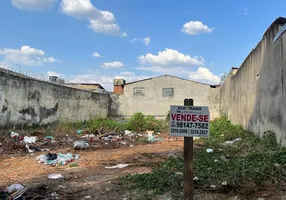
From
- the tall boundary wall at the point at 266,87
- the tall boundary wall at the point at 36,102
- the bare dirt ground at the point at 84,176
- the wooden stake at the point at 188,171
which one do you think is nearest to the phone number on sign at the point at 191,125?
the wooden stake at the point at 188,171

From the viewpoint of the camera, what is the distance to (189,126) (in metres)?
3.10

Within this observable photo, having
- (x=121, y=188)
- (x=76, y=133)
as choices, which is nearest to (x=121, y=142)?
(x=76, y=133)

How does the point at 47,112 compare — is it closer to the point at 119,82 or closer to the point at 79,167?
the point at 79,167

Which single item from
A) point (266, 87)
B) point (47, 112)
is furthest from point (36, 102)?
point (266, 87)

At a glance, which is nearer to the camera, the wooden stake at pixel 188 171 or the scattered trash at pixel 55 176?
the wooden stake at pixel 188 171

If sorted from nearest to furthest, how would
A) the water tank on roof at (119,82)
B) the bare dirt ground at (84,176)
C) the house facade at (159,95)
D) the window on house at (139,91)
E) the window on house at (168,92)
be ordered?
the bare dirt ground at (84,176) → the house facade at (159,95) → the window on house at (168,92) → the window on house at (139,91) → the water tank on roof at (119,82)

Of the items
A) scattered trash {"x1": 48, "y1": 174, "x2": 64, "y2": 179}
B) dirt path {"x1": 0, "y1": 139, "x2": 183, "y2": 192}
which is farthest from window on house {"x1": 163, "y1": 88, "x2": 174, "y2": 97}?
scattered trash {"x1": 48, "y1": 174, "x2": 64, "y2": 179}

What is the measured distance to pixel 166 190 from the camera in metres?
3.56

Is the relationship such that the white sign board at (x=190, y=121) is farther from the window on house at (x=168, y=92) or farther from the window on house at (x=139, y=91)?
the window on house at (x=139, y=91)

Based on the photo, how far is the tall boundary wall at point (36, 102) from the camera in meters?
9.24

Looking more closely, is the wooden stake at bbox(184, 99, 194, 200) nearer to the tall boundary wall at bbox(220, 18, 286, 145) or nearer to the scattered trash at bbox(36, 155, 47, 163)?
the tall boundary wall at bbox(220, 18, 286, 145)

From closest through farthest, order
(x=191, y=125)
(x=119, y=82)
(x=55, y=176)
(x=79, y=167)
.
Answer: (x=191, y=125) → (x=55, y=176) → (x=79, y=167) → (x=119, y=82)

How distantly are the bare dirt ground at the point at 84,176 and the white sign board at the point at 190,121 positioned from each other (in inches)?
32.3

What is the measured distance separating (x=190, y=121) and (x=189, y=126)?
56 millimetres
